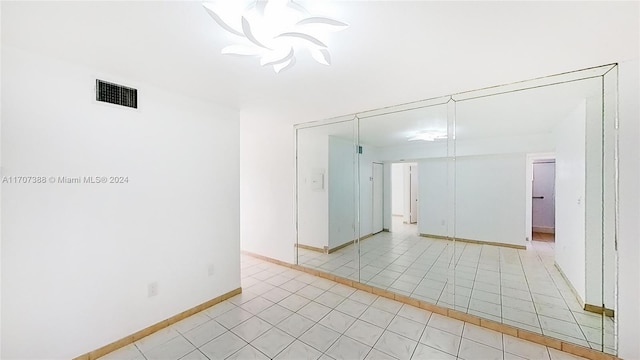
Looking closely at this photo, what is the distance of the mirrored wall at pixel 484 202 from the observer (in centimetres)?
218

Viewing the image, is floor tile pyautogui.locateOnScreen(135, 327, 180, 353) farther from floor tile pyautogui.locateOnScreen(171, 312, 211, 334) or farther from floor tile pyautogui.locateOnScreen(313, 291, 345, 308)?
floor tile pyautogui.locateOnScreen(313, 291, 345, 308)

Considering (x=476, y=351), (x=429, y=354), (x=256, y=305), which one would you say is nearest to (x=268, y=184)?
(x=256, y=305)

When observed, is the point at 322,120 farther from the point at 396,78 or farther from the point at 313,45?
the point at 313,45

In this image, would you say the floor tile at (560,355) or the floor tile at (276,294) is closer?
the floor tile at (560,355)

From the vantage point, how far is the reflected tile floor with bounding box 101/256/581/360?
6.57 ft

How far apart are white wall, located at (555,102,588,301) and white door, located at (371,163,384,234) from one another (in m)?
2.49


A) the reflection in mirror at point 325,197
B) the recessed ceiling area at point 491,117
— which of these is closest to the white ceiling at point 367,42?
the recessed ceiling area at point 491,117

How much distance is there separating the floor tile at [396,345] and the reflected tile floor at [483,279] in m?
A: 0.79

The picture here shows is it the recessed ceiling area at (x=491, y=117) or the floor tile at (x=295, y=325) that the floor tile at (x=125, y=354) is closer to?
the floor tile at (x=295, y=325)

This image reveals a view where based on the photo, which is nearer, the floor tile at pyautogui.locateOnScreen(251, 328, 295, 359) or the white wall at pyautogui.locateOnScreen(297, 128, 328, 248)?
the floor tile at pyautogui.locateOnScreen(251, 328, 295, 359)

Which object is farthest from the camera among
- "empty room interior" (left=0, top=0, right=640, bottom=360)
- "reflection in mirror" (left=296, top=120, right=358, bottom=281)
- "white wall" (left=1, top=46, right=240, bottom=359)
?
"reflection in mirror" (left=296, top=120, right=358, bottom=281)

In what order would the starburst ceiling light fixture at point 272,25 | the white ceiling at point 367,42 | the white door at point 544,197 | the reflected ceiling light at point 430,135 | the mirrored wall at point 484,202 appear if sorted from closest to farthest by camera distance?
the starburst ceiling light fixture at point 272,25 < the white ceiling at point 367,42 < the mirrored wall at point 484,202 < the white door at point 544,197 < the reflected ceiling light at point 430,135

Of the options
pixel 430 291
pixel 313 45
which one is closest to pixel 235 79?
pixel 313 45

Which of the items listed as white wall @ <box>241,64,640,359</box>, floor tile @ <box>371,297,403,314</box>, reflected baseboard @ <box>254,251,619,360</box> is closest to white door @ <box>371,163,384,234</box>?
white wall @ <box>241,64,640,359</box>
